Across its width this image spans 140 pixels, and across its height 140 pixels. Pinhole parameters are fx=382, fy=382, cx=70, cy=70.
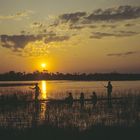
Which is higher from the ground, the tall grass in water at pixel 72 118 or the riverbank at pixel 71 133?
the tall grass in water at pixel 72 118

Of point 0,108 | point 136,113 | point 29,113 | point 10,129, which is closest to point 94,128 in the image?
point 10,129

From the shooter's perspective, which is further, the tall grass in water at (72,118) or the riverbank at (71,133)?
the tall grass in water at (72,118)

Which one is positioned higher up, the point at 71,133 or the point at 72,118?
the point at 72,118

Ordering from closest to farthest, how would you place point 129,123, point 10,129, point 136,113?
point 10,129 → point 129,123 → point 136,113

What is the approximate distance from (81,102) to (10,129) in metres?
13.1

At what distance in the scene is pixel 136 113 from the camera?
2148cm

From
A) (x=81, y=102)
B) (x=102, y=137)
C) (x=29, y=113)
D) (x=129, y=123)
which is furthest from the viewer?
(x=81, y=102)

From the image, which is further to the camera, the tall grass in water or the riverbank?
the tall grass in water

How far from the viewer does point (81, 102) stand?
1131 inches

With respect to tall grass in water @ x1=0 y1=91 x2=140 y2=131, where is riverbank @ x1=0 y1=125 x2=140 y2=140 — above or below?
below

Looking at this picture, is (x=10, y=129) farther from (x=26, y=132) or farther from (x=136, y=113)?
(x=136, y=113)

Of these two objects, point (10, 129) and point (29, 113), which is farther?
point (29, 113)

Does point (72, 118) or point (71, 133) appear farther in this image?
point (72, 118)

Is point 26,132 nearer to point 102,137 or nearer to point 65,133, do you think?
point 65,133
